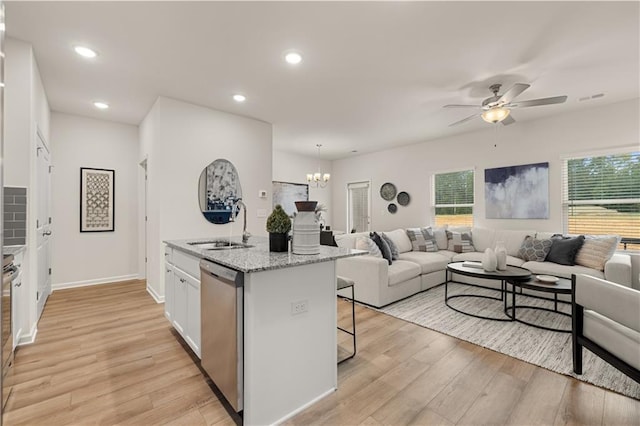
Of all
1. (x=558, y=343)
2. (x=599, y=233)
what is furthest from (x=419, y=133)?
(x=558, y=343)

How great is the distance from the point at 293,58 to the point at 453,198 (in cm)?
446

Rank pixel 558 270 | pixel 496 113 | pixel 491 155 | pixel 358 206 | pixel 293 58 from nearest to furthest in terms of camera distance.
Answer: pixel 293 58 < pixel 496 113 < pixel 558 270 < pixel 491 155 < pixel 358 206

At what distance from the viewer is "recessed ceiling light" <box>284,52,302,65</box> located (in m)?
2.80

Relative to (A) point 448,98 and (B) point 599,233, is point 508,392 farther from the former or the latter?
(B) point 599,233

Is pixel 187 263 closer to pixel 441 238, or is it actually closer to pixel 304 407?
pixel 304 407

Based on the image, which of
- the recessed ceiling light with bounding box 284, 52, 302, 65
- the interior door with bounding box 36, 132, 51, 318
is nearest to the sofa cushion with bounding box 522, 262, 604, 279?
the recessed ceiling light with bounding box 284, 52, 302, 65

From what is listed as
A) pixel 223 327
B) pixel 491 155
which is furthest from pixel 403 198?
pixel 223 327

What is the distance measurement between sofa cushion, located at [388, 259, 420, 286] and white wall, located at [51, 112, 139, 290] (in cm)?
433

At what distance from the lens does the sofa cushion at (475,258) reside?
4.21 metres

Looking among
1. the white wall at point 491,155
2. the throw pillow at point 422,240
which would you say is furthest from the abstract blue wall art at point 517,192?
the throw pillow at point 422,240

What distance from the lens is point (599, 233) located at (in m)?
4.29

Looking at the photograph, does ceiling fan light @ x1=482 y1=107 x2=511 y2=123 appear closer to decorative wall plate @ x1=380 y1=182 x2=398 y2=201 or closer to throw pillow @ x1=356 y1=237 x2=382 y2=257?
throw pillow @ x1=356 y1=237 x2=382 y2=257

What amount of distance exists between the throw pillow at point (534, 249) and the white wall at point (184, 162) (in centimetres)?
423

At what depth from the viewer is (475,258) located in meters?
4.59
